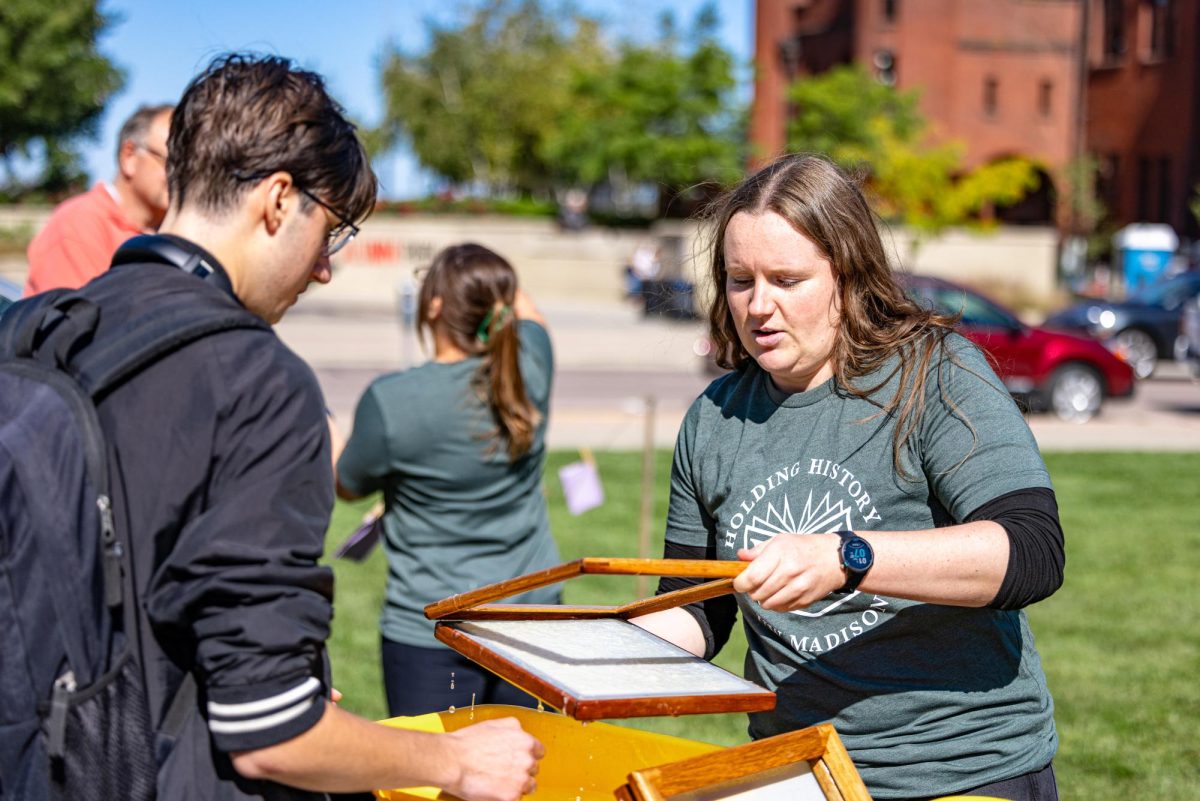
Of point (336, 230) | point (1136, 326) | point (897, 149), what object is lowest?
point (1136, 326)

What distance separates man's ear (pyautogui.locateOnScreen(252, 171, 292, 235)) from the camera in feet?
5.61

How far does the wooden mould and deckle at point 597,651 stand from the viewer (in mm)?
1729

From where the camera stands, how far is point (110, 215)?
14.2 feet

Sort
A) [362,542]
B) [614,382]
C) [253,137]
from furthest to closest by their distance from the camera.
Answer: [614,382]
[362,542]
[253,137]

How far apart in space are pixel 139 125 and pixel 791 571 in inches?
127

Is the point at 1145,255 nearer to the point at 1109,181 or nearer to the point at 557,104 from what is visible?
the point at 1109,181

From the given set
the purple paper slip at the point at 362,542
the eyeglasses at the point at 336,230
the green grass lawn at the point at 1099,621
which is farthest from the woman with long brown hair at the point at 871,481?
the green grass lawn at the point at 1099,621

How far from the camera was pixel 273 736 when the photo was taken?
1.57 meters

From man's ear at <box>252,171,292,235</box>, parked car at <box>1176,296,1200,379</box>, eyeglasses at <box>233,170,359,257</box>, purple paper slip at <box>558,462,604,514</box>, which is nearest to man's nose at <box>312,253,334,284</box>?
eyeglasses at <box>233,170,359,257</box>

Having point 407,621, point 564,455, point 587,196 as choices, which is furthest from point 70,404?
point 587,196

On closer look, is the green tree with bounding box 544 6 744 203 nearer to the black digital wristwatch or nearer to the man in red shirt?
the man in red shirt

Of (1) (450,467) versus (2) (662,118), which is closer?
(1) (450,467)

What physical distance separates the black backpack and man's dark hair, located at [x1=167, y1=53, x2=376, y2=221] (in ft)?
0.73

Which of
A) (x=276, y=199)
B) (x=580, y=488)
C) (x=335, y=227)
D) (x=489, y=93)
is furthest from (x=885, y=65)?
(x=276, y=199)
